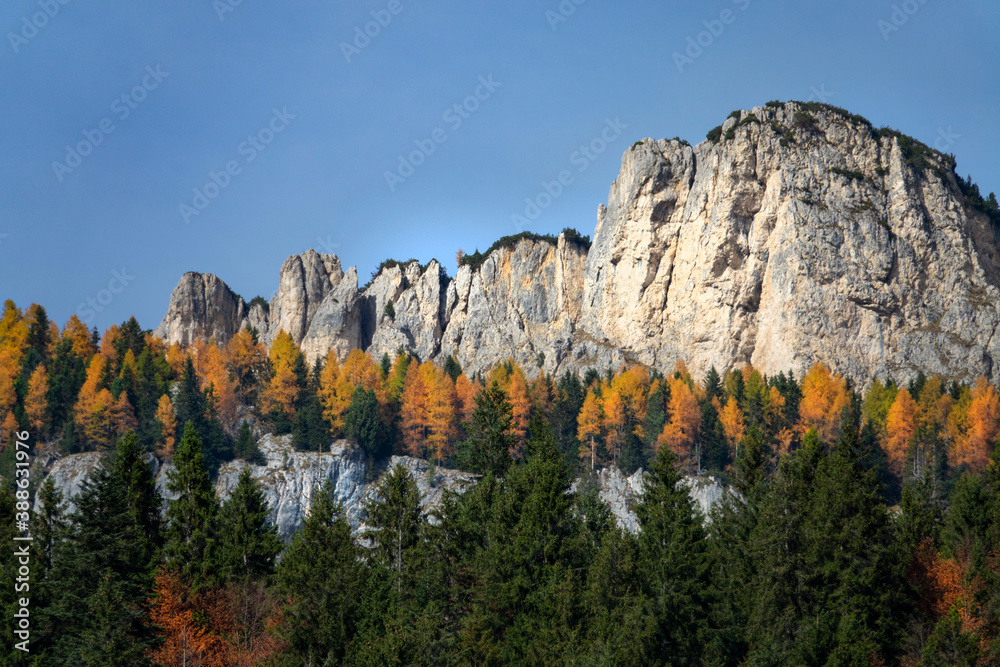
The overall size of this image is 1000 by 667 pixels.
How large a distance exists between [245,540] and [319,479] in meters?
36.7

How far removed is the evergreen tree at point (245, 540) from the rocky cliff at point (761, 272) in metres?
61.6

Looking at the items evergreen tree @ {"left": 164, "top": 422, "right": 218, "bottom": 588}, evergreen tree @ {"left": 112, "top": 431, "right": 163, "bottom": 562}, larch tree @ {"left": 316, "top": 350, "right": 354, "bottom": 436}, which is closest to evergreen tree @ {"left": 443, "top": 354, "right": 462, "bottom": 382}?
larch tree @ {"left": 316, "top": 350, "right": 354, "bottom": 436}

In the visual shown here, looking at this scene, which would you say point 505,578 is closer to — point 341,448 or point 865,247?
point 341,448

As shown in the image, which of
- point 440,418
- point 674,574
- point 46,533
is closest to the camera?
point 674,574

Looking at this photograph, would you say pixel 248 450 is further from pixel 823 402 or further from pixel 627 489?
pixel 823 402

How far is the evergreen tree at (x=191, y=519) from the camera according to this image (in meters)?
37.3

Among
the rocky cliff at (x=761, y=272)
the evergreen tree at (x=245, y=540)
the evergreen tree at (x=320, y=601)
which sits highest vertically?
the rocky cliff at (x=761, y=272)

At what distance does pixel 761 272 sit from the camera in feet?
310

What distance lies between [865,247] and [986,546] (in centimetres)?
5866

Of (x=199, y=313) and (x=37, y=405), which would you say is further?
(x=199, y=313)

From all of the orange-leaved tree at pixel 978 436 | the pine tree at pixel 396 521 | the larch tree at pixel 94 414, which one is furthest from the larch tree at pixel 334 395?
the orange-leaved tree at pixel 978 436

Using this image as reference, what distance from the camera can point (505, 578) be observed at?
113ft

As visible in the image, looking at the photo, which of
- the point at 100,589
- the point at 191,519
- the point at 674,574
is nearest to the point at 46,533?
the point at 191,519

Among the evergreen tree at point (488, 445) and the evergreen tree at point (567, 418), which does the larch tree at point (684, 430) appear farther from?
the evergreen tree at point (488, 445)
